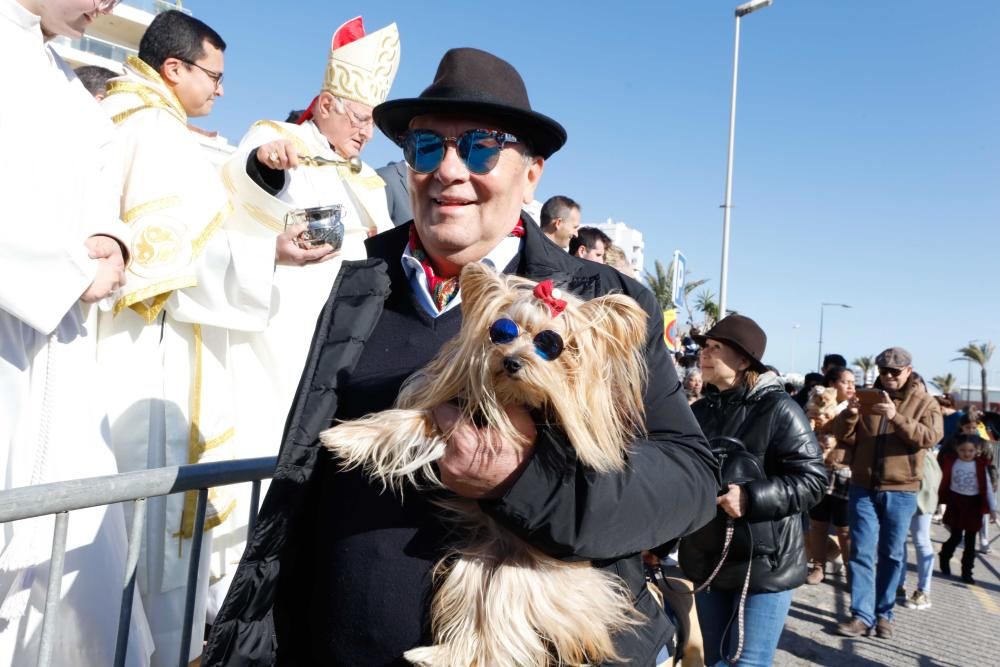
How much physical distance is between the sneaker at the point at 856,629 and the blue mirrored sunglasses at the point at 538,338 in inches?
262

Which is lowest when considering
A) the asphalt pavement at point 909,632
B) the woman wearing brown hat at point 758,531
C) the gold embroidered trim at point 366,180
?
the asphalt pavement at point 909,632

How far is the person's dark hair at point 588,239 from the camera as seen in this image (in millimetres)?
6102

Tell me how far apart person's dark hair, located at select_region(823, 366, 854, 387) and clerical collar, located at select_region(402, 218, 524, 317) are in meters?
7.91

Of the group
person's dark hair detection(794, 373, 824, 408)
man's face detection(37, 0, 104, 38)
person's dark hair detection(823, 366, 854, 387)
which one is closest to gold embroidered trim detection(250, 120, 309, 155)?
man's face detection(37, 0, 104, 38)

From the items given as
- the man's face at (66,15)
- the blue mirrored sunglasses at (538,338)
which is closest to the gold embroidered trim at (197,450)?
the man's face at (66,15)

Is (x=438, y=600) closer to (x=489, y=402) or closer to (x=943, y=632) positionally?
(x=489, y=402)

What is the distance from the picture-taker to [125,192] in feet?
8.60

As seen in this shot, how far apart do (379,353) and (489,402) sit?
461 millimetres

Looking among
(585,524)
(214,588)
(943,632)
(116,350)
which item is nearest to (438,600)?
(585,524)

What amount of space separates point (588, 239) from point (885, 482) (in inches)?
149

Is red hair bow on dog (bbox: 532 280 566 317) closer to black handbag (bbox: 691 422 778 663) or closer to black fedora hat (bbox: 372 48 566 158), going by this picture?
black fedora hat (bbox: 372 48 566 158)

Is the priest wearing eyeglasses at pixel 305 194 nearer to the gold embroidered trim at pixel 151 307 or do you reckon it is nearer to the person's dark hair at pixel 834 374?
the gold embroidered trim at pixel 151 307

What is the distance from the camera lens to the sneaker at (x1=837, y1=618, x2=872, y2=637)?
262 inches

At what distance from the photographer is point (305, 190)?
3543mm
